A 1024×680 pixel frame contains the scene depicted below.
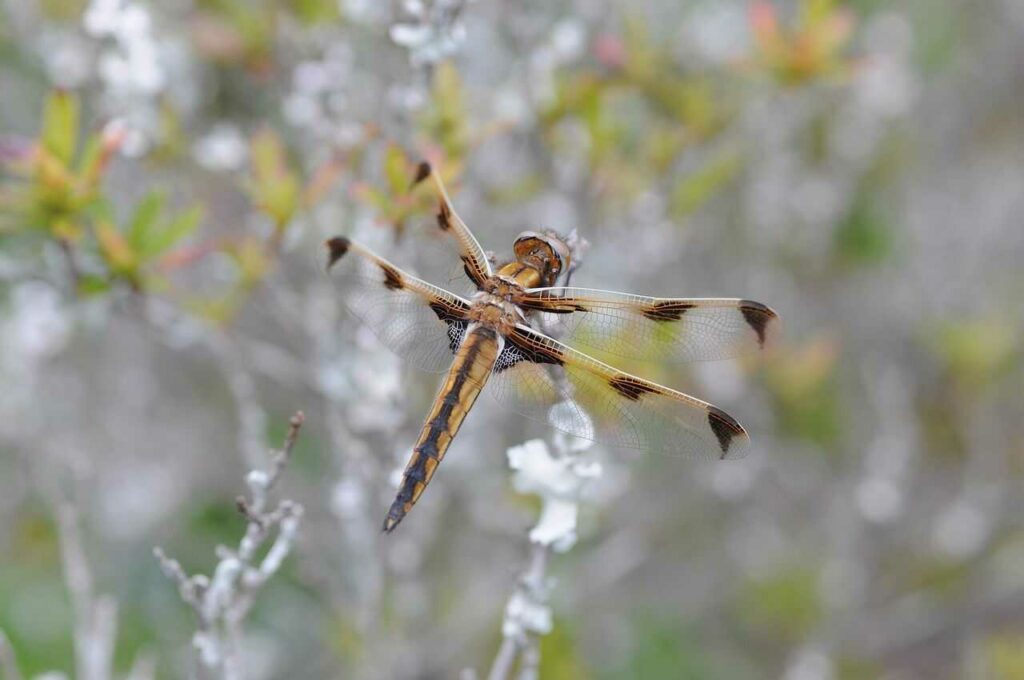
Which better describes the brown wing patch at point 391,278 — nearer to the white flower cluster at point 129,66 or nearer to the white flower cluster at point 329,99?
the white flower cluster at point 329,99

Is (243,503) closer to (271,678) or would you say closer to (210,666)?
(210,666)

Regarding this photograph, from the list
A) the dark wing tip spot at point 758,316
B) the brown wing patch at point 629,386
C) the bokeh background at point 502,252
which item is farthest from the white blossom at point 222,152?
the dark wing tip spot at point 758,316

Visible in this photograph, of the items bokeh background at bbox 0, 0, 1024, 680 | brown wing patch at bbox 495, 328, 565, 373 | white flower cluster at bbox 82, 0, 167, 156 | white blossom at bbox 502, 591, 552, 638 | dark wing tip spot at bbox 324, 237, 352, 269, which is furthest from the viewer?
bokeh background at bbox 0, 0, 1024, 680

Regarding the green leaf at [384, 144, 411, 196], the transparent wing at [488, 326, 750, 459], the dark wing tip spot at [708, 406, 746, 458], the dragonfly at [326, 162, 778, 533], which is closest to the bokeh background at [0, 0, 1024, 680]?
the green leaf at [384, 144, 411, 196]

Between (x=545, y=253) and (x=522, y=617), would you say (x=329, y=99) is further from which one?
(x=522, y=617)

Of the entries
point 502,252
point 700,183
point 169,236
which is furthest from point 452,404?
point 502,252

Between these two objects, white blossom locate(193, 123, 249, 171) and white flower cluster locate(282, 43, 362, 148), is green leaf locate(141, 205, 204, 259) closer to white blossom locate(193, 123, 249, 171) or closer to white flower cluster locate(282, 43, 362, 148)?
white flower cluster locate(282, 43, 362, 148)

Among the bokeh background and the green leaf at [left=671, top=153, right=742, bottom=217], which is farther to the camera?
the green leaf at [left=671, top=153, right=742, bottom=217]
